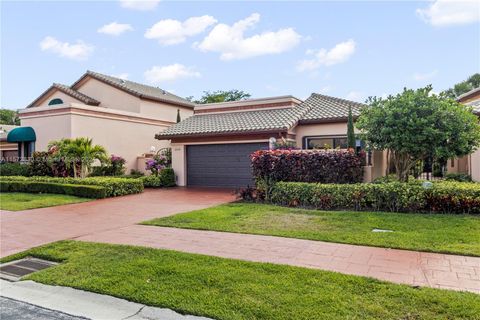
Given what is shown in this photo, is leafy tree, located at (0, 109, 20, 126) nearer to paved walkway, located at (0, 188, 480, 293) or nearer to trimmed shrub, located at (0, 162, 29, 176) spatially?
trimmed shrub, located at (0, 162, 29, 176)

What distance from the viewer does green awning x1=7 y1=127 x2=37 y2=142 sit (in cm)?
2148

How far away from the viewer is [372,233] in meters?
7.12

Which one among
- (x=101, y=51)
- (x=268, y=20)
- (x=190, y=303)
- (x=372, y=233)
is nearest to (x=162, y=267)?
(x=190, y=303)

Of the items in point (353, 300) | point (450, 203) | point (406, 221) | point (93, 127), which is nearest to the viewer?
point (353, 300)

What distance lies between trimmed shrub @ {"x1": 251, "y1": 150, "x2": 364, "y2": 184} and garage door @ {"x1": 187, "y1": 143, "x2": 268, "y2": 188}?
4314 millimetres

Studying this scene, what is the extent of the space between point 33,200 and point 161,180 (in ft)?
20.5

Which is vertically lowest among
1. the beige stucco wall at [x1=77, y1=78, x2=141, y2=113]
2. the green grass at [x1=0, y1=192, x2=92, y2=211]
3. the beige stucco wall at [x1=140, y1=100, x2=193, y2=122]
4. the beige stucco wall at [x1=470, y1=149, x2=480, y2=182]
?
the green grass at [x1=0, y1=192, x2=92, y2=211]

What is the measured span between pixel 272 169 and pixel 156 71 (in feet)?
81.6

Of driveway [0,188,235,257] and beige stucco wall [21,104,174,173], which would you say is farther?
beige stucco wall [21,104,174,173]

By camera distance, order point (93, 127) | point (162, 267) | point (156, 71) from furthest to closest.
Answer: point (156, 71), point (93, 127), point (162, 267)

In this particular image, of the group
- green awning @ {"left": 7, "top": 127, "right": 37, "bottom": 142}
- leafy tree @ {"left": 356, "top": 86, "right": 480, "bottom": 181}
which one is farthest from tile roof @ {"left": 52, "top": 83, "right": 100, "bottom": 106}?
leafy tree @ {"left": 356, "top": 86, "right": 480, "bottom": 181}

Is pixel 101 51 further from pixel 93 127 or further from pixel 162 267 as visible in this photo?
pixel 162 267

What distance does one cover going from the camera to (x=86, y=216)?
10.4 m

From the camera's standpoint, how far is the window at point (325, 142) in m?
16.5
